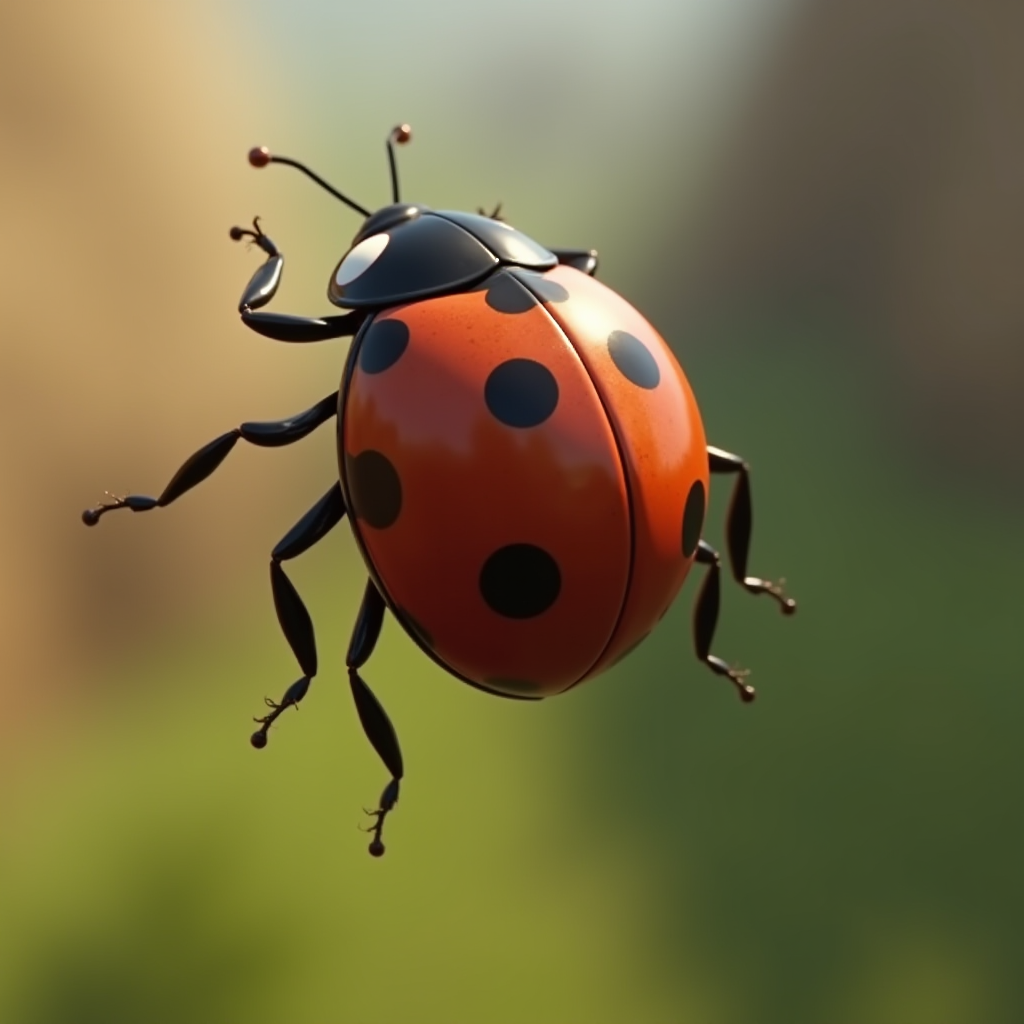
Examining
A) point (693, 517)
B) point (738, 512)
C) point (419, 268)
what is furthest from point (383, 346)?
point (738, 512)

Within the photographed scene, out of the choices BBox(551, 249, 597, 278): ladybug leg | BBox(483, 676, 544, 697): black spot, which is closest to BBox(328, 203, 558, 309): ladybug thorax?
BBox(551, 249, 597, 278): ladybug leg

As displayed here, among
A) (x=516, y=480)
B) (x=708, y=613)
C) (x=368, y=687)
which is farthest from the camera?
(x=708, y=613)

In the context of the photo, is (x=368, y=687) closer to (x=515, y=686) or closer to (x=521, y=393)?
(x=515, y=686)

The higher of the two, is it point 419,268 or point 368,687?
point 419,268

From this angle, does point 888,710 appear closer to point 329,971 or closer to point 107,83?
point 329,971

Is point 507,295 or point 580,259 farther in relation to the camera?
point 580,259

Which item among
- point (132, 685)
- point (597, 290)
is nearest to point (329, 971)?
point (132, 685)

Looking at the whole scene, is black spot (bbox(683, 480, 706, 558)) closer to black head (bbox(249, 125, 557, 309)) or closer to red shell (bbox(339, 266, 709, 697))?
red shell (bbox(339, 266, 709, 697))
